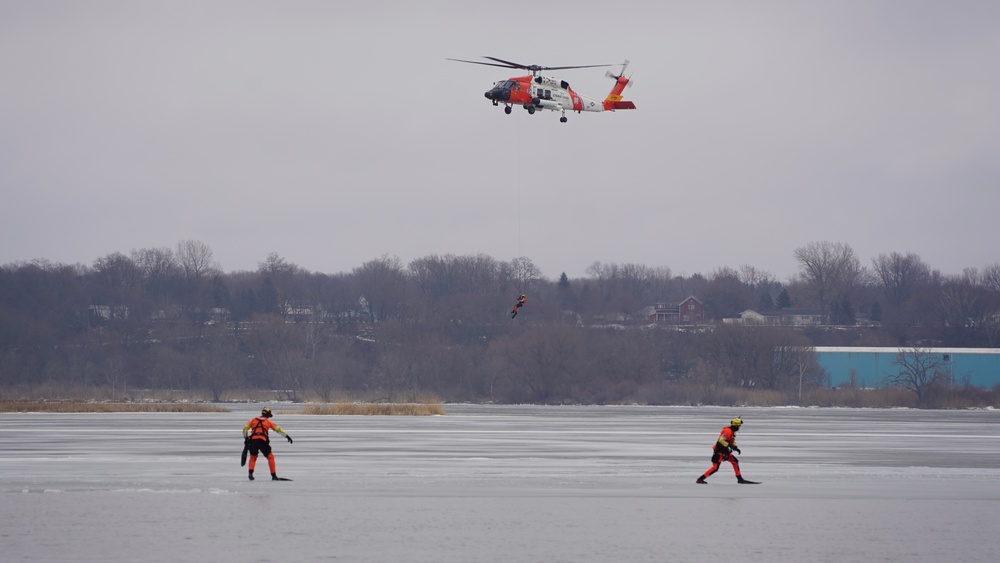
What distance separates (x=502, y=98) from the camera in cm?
4406

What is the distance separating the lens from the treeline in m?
92.1

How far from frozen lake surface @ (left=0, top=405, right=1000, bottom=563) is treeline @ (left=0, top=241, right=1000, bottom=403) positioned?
170 feet

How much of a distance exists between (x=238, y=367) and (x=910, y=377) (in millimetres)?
53629

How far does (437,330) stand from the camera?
10975 centimetres

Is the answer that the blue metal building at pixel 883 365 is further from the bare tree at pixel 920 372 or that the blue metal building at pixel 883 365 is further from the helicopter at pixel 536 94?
the helicopter at pixel 536 94

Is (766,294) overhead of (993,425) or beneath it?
overhead

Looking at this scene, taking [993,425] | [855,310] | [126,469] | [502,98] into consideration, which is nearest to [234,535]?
[126,469]

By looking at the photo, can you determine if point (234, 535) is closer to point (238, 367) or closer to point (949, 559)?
point (949, 559)

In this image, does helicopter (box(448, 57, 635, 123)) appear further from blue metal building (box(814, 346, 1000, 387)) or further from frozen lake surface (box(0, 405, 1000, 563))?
blue metal building (box(814, 346, 1000, 387))

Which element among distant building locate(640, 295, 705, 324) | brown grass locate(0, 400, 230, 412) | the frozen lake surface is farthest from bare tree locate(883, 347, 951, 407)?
distant building locate(640, 295, 705, 324)

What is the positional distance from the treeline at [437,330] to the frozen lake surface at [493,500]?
170 feet

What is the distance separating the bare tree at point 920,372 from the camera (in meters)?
79.4

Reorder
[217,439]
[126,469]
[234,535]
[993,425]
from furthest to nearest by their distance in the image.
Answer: [993,425], [217,439], [126,469], [234,535]

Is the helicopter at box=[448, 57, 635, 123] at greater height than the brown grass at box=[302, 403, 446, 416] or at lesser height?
greater
